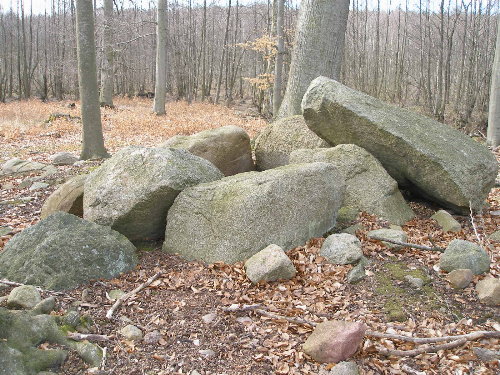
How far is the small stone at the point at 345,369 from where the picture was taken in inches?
122

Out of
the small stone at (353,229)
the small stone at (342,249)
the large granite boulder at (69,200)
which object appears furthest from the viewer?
the large granite boulder at (69,200)

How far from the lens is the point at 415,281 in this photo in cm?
434

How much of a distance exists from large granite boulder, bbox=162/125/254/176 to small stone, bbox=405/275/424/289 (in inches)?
141

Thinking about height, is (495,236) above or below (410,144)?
below

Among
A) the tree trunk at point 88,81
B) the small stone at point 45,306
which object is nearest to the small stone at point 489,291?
the small stone at point 45,306

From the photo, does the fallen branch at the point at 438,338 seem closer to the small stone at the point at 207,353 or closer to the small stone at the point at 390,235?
the small stone at the point at 207,353

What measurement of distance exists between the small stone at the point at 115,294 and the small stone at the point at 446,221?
4.07 meters

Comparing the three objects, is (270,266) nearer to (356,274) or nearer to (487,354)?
(356,274)

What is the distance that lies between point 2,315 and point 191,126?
495 inches

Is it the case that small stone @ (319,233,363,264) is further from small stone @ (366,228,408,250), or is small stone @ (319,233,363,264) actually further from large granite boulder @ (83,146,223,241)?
large granite boulder @ (83,146,223,241)

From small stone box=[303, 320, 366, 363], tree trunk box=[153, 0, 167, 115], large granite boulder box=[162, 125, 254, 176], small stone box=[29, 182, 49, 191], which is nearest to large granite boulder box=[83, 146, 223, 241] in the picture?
large granite boulder box=[162, 125, 254, 176]

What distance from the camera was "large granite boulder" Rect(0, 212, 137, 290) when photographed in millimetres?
4219

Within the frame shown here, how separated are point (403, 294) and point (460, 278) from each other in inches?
23.7

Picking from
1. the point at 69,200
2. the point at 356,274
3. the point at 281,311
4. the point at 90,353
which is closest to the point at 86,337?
the point at 90,353
